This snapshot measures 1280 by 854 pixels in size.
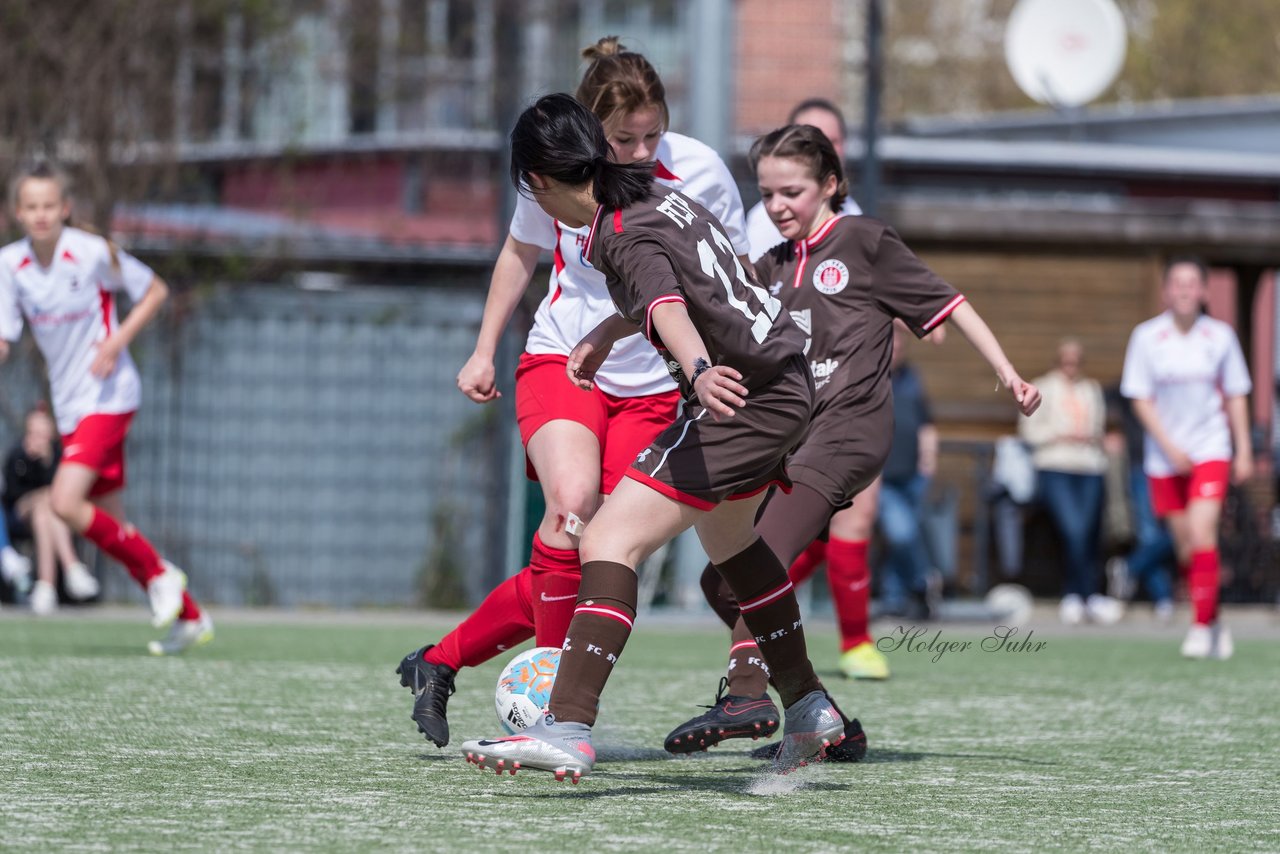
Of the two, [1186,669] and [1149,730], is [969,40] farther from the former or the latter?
[1149,730]

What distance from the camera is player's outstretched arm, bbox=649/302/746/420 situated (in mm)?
3861

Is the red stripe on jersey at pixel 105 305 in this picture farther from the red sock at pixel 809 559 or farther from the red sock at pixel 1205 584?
the red sock at pixel 1205 584

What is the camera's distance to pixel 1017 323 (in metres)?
15.5

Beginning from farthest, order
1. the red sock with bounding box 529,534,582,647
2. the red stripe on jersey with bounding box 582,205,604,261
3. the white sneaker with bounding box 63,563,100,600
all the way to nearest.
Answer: the white sneaker with bounding box 63,563,100,600 → the red sock with bounding box 529,534,582,647 → the red stripe on jersey with bounding box 582,205,604,261

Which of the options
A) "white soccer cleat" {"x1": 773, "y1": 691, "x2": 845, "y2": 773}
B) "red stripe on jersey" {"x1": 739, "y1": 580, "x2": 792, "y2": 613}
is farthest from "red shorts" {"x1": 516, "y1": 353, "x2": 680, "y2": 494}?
"white soccer cleat" {"x1": 773, "y1": 691, "x2": 845, "y2": 773}

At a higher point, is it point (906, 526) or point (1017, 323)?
point (1017, 323)

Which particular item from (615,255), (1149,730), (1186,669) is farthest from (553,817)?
(1186,669)

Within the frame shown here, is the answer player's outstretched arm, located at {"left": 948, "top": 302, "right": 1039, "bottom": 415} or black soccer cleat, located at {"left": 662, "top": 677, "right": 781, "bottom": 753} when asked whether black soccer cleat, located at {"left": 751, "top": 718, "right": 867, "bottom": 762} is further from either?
player's outstretched arm, located at {"left": 948, "top": 302, "right": 1039, "bottom": 415}

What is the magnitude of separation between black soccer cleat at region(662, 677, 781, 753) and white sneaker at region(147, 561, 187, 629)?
3818 mm

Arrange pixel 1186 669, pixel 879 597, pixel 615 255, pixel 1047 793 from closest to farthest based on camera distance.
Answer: pixel 615 255
pixel 1047 793
pixel 1186 669
pixel 879 597

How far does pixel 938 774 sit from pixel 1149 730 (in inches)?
58.3

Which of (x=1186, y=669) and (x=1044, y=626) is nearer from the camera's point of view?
(x=1186, y=669)

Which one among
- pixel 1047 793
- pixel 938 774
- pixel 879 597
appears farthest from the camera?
pixel 879 597

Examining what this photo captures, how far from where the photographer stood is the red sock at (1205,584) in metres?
9.34
